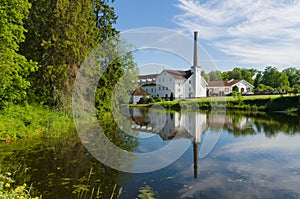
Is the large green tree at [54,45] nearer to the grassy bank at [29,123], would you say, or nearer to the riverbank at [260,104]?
the grassy bank at [29,123]

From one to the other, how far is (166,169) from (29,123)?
720 centimetres

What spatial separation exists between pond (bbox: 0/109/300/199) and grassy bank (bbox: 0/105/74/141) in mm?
575

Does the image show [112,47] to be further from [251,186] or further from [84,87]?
[251,186]

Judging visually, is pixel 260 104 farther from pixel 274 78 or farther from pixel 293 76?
pixel 293 76

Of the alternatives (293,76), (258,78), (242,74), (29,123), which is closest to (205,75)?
(29,123)

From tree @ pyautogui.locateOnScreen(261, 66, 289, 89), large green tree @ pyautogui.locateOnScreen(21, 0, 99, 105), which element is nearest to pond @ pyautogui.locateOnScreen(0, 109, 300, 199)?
large green tree @ pyautogui.locateOnScreen(21, 0, 99, 105)

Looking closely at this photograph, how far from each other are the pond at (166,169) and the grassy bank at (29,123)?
575 mm

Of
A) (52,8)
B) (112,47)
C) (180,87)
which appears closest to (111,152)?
(180,87)

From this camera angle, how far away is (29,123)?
11992mm

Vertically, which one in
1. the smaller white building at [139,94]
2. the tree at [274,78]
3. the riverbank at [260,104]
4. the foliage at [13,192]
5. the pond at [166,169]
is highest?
the tree at [274,78]

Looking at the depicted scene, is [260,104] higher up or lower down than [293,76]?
lower down

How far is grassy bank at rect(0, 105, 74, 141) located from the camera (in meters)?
10.5

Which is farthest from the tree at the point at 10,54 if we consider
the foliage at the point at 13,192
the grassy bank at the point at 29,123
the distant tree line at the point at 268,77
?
A: the distant tree line at the point at 268,77

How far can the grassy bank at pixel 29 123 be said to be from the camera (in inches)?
414
